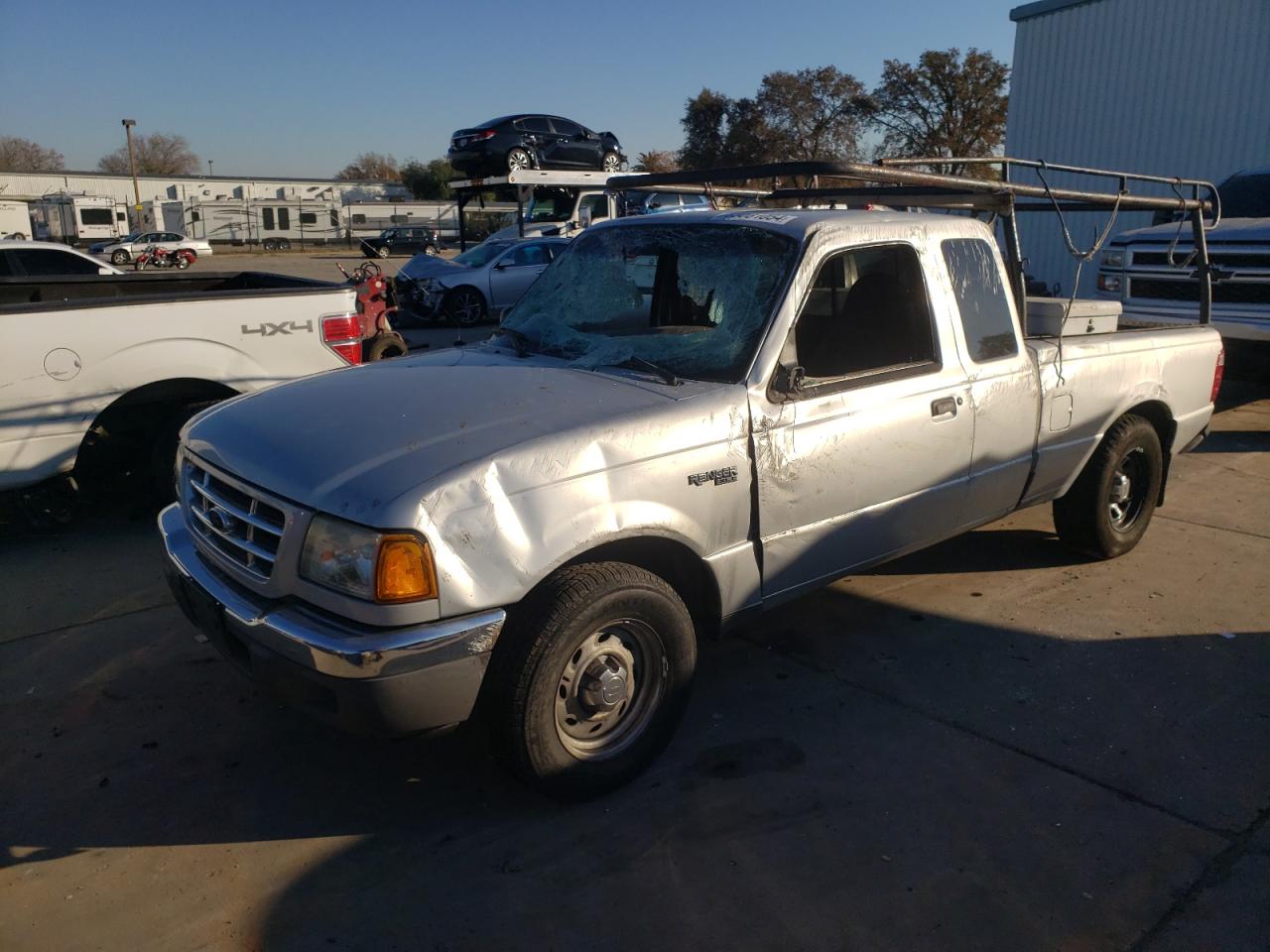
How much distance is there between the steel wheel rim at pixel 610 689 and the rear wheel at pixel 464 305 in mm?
14222

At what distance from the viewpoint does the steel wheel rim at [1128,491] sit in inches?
212

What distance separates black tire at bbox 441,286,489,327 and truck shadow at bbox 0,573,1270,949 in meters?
13.0

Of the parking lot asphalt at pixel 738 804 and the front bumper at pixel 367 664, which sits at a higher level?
the front bumper at pixel 367 664

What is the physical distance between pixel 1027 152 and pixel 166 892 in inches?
905

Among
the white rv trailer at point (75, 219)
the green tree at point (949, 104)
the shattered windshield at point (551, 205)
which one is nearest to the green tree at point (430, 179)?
the white rv trailer at point (75, 219)

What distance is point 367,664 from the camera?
8.74 feet

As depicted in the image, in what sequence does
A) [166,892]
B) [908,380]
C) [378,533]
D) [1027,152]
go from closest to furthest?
[378,533], [166,892], [908,380], [1027,152]

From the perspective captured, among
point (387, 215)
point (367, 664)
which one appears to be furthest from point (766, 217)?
point (387, 215)

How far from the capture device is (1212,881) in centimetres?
290

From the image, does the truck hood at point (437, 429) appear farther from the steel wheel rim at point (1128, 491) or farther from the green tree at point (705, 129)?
the green tree at point (705, 129)

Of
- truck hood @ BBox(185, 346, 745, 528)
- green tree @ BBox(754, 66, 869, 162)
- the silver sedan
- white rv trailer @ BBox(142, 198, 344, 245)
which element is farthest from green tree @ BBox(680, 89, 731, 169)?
truck hood @ BBox(185, 346, 745, 528)

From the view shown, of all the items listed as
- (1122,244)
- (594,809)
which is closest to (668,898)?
(594,809)

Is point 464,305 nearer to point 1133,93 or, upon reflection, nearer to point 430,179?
point 1133,93

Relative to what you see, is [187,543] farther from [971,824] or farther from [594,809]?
[971,824]
